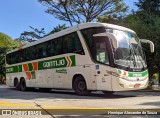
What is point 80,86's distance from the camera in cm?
1552

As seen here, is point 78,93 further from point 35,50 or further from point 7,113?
point 7,113

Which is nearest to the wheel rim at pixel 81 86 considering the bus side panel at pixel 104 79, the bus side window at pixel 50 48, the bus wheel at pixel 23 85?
the bus side panel at pixel 104 79

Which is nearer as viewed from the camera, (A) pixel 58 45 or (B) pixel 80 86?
(B) pixel 80 86

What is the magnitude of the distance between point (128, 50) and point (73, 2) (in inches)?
829

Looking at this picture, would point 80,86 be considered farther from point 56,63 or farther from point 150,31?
point 150,31

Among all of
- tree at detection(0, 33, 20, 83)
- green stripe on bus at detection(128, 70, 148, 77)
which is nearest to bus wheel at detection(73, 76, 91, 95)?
green stripe on bus at detection(128, 70, 148, 77)

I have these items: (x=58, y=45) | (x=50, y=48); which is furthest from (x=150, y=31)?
(x=58, y=45)

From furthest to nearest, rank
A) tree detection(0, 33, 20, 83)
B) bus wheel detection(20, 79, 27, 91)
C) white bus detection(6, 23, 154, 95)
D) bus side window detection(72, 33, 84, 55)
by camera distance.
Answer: tree detection(0, 33, 20, 83) < bus wheel detection(20, 79, 27, 91) < bus side window detection(72, 33, 84, 55) < white bus detection(6, 23, 154, 95)

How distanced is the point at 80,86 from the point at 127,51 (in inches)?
117

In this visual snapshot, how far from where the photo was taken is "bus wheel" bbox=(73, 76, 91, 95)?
15237 millimetres

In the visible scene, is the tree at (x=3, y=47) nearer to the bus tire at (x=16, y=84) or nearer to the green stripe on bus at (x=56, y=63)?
the bus tire at (x=16, y=84)

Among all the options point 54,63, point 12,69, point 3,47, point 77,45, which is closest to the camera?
point 77,45

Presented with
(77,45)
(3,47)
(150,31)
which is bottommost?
(77,45)

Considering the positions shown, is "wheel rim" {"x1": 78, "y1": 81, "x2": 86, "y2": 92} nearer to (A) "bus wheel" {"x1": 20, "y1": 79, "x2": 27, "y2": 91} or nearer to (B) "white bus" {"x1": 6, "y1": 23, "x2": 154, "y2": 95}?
(B) "white bus" {"x1": 6, "y1": 23, "x2": 154, "y2": 95}
